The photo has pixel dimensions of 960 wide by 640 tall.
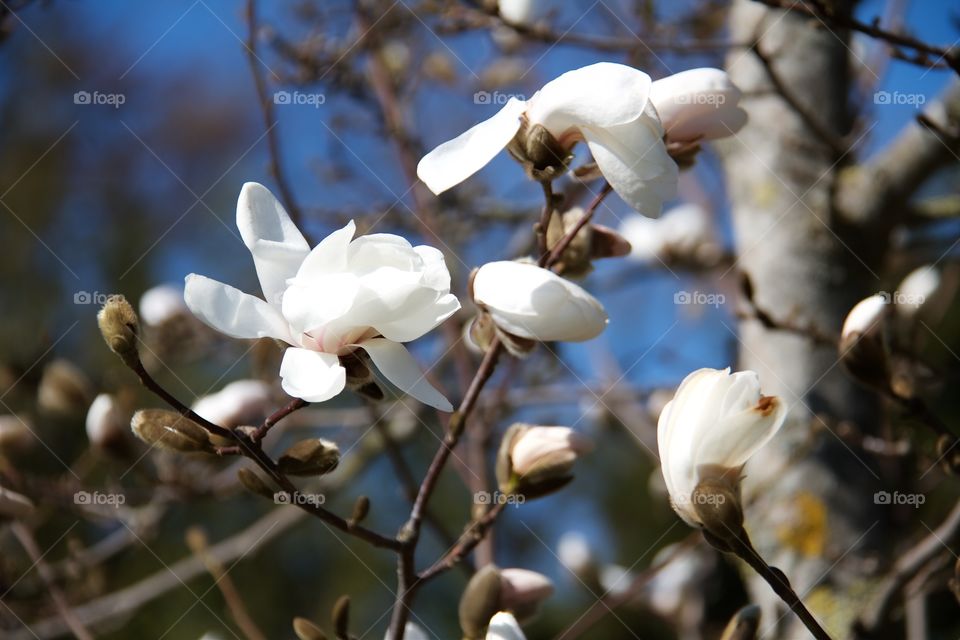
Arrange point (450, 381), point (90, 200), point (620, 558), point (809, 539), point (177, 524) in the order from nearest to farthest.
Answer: point (809, 539) → point (450, 381) → point (177, 524) → point (620, 558) → point (90, 200)

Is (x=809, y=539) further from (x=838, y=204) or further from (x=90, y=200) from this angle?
(x=90, y=200)

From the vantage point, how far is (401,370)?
0.50m

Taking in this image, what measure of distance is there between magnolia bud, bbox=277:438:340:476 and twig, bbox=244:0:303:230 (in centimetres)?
37

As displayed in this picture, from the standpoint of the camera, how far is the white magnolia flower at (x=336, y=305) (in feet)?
1.54

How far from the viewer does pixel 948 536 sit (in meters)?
0.66

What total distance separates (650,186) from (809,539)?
597mm

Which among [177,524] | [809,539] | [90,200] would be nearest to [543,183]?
[809,539]

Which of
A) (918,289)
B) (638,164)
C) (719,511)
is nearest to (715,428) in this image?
(719,511)

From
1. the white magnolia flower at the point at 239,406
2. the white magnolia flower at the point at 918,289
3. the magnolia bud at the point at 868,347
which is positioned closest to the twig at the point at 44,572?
the white magnolia flower at the point at 239,406

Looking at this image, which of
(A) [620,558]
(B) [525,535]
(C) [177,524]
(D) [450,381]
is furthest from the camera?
(A) [620,558]

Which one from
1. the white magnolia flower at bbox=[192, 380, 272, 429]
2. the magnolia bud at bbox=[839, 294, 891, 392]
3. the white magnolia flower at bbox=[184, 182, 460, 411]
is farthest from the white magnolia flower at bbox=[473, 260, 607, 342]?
the white magnolia flower at bbox=[192, 380, 272, 429]

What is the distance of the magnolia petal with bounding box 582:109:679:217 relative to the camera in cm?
51

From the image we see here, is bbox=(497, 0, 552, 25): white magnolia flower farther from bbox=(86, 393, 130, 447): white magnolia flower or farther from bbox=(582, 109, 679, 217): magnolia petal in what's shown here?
bbox=(86, 393, 130, 447): white magnolia flower

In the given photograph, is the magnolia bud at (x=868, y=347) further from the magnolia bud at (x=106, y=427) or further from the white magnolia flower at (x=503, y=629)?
the magnolia bud at (x=106, y=427)
